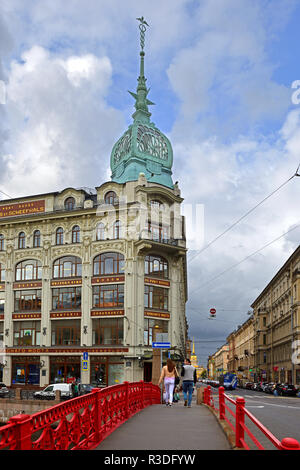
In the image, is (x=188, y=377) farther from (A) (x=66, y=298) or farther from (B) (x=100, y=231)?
(A) (x=66, y=298)

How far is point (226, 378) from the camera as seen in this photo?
6900cm

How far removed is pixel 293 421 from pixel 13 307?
3765 centimetres

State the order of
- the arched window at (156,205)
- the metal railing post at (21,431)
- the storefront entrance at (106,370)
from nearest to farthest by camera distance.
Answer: the metal railing post at (21,431) → the storefront entrance at (106,370) → the arched window at (156,205)

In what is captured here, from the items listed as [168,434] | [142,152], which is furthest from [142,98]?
[168,434]

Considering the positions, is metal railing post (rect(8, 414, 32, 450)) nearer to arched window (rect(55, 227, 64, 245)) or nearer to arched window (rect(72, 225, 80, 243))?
arched window (rect(72, 225, 80, 243))

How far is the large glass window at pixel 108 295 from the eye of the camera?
45.5m

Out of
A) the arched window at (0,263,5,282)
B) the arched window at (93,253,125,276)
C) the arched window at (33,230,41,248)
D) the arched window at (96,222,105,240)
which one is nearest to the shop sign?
the arched window at (33,230,41,248)

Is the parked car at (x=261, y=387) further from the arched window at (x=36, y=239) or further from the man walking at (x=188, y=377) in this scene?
the man walking at (x=188, y=377)

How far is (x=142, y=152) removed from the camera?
51.3 metres

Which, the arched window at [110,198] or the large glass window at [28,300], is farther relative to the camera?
the large glass window at [28,300]

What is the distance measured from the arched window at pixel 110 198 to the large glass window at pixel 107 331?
11.0 m

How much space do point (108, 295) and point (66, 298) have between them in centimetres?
439

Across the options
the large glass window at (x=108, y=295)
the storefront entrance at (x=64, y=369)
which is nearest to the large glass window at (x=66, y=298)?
the large glass window at (x=108, y=295)

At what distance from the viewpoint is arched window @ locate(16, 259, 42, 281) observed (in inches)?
1941
